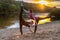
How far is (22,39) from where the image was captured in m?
6.13

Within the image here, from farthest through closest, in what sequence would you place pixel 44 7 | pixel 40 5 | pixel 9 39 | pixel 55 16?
pixel 40 5
pixel 44 7
pixel 55 16
pixel 9 39

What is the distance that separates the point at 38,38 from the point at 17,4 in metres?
19.8

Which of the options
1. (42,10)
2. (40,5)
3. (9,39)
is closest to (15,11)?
(42,10)

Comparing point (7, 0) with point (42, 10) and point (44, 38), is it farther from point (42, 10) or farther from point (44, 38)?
point (44, 38)

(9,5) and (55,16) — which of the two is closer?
(55,16)

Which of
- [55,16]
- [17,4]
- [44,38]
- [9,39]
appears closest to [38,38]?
[44,38]

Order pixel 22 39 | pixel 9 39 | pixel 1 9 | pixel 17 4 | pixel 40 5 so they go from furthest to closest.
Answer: pixel 40 5 → pixel 17 4 → pixel 1 9 → pixel 9 39 → pixel 22 39

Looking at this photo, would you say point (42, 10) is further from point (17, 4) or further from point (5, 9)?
point (5, 9)

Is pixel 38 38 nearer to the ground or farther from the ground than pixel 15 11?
farther from the ground

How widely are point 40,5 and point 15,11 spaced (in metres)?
6.25

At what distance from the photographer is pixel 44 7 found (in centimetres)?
2794

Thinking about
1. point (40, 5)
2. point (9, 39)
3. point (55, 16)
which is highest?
point (9, 39)

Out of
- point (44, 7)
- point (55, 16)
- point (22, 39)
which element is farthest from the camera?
point (44, 7)

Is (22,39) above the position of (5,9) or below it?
above
